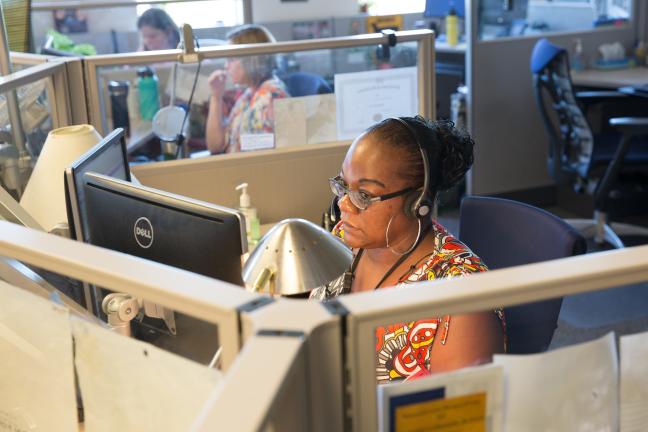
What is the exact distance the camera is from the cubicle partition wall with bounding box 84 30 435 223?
2.14 meters

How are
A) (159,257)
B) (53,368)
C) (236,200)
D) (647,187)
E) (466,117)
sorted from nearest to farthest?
1. (53,368)
2. (159,257)
3. (236,200)
4. (647,187)
5. (466,117)

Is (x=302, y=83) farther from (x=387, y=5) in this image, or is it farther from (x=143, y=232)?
(x=387, y=5)

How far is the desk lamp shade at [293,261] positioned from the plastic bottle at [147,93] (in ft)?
7.52

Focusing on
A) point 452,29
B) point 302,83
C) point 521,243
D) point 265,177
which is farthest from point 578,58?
point 521,243

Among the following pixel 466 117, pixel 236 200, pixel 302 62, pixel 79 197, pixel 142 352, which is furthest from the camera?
pixel 466 117

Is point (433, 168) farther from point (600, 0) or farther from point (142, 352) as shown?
point (600, 0)

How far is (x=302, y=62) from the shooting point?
2.79m

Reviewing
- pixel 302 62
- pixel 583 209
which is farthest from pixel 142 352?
pixel 583 209

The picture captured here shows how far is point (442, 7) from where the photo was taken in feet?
15.1

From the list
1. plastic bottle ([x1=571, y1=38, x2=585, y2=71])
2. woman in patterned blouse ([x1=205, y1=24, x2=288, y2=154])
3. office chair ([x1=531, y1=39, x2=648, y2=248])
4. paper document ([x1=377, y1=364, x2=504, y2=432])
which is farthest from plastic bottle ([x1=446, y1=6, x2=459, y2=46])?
paper document ([x1=377, y1=364, x2=504, y2=432])

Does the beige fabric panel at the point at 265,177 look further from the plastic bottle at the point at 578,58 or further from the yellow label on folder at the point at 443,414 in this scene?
the plastic bottle at the point at 578,58

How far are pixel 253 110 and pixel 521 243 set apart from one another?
4.30ft

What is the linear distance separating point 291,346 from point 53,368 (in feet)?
1.21

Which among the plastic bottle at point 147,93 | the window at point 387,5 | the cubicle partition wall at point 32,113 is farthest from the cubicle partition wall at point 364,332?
the window at point 387,5
